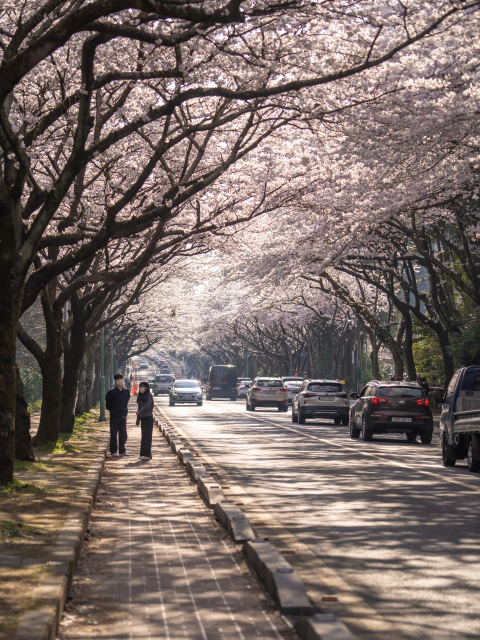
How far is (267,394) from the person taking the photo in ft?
147

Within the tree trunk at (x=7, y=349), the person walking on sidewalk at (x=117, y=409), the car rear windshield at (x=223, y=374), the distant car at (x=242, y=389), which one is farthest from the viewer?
the distant car at (x=242, y=389)

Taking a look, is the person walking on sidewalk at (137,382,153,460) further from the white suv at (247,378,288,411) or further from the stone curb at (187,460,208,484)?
the white suv at (247,378,288,411)

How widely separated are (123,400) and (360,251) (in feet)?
62.2

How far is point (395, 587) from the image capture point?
6.68 m

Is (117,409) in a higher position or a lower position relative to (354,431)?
higher

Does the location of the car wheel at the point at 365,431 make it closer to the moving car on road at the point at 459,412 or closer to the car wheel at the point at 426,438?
the car wheel at the point at 426,438

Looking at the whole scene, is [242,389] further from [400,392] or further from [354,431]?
[400,392]

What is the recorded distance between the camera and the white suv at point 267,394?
147ft

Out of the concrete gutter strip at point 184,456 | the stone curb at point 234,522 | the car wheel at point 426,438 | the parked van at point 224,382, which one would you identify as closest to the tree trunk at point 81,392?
the car wheel at point 426,438

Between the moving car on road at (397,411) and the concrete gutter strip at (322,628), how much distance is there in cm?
1790

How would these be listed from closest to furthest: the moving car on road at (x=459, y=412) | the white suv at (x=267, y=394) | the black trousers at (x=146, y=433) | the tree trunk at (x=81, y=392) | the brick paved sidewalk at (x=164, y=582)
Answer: the brick paved sidewalk at (x=164, y=582) < the moving car on road at (x=459, y=412) < the black trousers at (x=146, y=433) < the tree trunk at (x=81, y=392) < the white suv at (x=267, y=394)

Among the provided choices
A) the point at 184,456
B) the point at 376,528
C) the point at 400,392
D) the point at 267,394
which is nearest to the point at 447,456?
the point at 184,456

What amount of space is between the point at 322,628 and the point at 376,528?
441 centimetres

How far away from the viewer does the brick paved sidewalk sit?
18.4 ft
